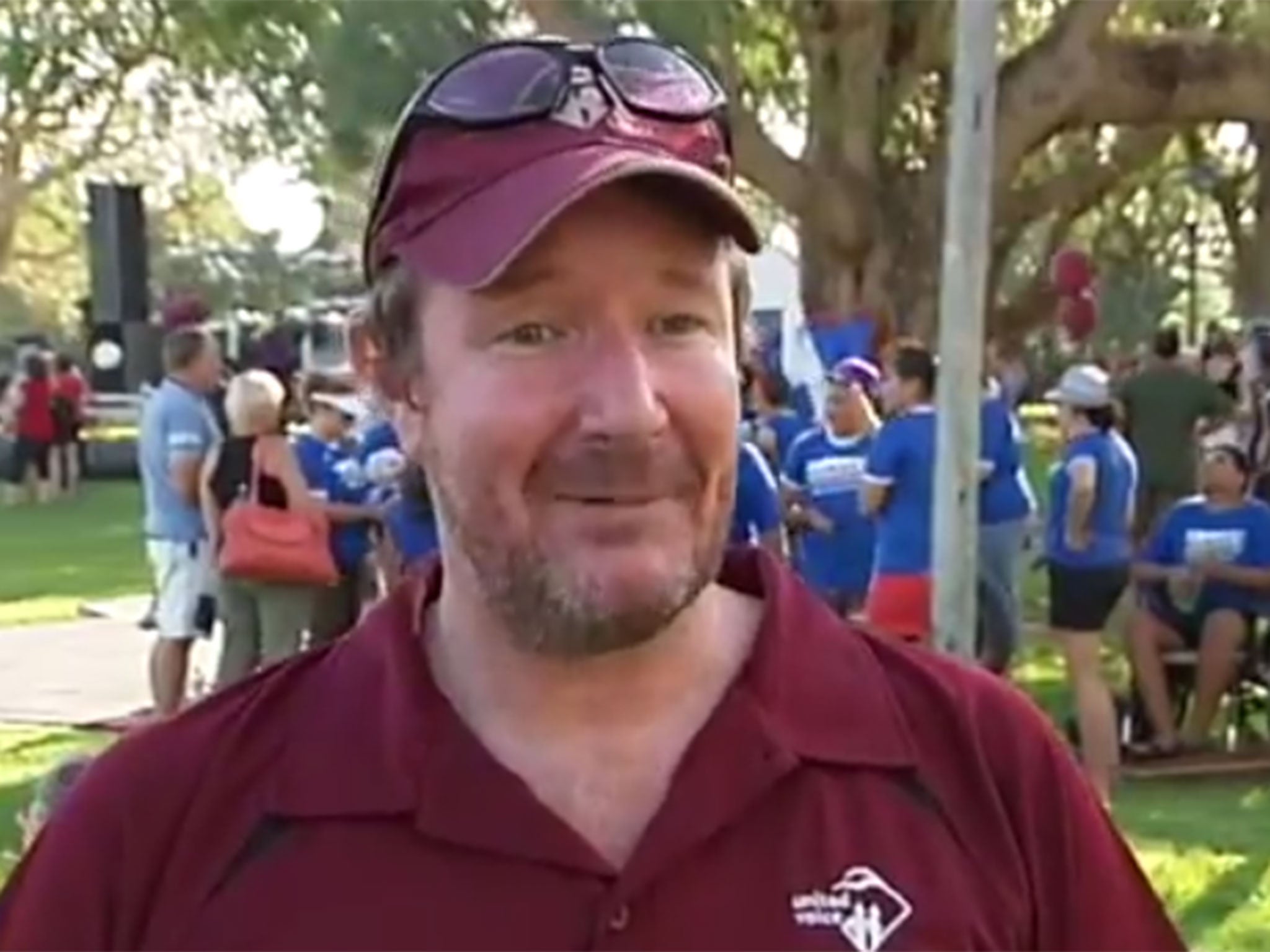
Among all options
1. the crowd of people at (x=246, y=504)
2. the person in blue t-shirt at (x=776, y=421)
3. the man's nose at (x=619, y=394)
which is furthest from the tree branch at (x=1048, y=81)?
the man's nose at (x=619, y=394)

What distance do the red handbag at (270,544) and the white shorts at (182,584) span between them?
68 cm

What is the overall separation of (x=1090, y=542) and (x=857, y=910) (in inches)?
308

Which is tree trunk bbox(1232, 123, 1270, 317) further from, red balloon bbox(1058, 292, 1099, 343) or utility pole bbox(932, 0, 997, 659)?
utility pole bbox(932, 0, 997, 659)

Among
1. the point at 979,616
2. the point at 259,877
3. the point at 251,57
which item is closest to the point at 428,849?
the point at 259,877

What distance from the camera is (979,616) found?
10164mm

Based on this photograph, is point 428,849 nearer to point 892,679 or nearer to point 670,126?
point 892,679

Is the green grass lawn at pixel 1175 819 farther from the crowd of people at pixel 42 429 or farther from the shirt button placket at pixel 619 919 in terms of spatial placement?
the crowd of people at pixel 42 429

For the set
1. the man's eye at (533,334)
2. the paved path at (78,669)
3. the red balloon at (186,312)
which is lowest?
the paved path at (78,669)

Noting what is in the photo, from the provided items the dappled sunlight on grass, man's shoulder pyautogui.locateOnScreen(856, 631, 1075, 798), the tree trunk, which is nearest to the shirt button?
man's shoulder pyautogui.locateOnScreen(856, 631, 1075, 798)

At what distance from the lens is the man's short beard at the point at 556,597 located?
190 cm

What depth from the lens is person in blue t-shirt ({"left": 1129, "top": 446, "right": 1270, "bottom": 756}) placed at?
1052 cm

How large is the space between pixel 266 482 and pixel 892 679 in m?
8.34

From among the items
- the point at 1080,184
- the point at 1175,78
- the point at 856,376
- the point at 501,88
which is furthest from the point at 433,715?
the point at 1080,184

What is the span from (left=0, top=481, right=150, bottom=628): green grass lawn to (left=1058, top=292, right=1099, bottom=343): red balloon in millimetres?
7005
